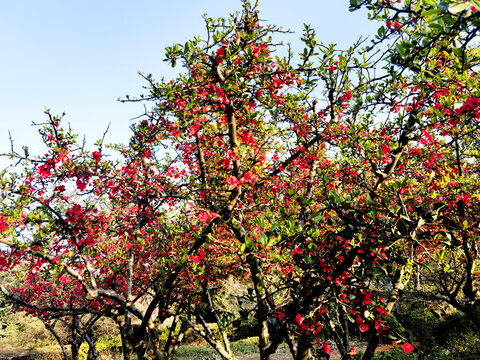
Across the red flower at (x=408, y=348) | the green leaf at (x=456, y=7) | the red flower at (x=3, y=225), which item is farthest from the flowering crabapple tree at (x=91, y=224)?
the green leaf at (x=456, y=7)

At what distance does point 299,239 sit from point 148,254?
A: 250 inches

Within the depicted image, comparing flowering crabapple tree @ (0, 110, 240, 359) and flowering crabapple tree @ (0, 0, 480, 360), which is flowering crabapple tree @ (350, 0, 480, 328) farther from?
flowering crabapple tree @ (0, 110, 240, 359)

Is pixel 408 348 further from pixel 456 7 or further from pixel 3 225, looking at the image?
pixel 3 225

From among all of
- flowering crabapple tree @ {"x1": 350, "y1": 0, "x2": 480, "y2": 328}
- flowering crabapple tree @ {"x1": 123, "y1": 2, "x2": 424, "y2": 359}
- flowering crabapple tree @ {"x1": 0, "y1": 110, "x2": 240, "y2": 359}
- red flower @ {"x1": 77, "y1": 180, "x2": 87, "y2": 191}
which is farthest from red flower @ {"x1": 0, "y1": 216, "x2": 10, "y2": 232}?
flowering crabapple tree @ {"x1": 350, "y1": 0, "x2": 480, "y2": 328}

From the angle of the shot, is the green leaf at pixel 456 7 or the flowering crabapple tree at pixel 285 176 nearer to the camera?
the green leaf at pixel 456 7

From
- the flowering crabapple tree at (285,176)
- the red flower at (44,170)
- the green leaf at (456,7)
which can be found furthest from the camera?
the red flower at (44,170)

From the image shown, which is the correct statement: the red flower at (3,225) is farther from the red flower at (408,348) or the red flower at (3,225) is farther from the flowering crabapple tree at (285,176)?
the red flower at (408,348)

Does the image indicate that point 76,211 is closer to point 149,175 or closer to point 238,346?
point 149,175

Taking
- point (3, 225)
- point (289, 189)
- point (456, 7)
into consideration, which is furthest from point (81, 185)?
point (456, 7)

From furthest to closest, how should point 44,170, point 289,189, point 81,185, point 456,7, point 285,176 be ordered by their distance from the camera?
1. point 285,176
2. point 81,185
3. point 44,170
4. point 289,189
5. point 456,7

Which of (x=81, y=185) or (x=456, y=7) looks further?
(x=81, y=185)

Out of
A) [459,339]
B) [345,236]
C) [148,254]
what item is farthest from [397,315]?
[345,236]

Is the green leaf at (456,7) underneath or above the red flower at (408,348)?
above

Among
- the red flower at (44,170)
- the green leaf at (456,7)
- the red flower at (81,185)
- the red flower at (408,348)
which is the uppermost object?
the red flower at (44,170)
